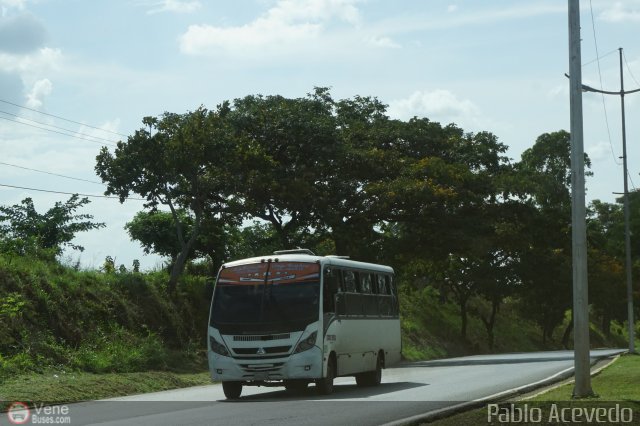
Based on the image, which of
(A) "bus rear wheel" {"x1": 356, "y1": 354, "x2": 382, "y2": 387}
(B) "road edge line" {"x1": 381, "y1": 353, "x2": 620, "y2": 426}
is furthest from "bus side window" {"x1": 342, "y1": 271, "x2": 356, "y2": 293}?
(B) "road edge line" {"x1": 381, "y1": 353, "x2": 620, "y2": 426}

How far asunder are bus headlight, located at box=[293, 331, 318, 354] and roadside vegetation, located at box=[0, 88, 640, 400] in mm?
3249

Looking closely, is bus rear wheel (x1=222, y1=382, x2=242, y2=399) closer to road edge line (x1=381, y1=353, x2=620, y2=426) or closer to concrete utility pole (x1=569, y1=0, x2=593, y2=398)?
road edge line (x1=381, y1=353, x2=620, y2=426)

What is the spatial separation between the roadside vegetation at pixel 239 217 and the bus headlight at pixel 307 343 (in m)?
3.25

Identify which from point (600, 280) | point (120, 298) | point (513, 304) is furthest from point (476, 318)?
point (120, 298)

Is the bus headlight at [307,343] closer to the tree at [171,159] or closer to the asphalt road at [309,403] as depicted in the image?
the asphalt road at [309,403]

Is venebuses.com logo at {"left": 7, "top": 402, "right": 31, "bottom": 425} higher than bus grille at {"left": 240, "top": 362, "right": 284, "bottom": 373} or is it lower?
lower

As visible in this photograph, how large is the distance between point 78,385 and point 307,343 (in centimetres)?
518

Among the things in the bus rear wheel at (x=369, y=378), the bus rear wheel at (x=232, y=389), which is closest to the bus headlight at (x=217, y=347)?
the bus rear wheel at (x=232, y=389)

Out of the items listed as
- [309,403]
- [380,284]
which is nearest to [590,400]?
[309,403]

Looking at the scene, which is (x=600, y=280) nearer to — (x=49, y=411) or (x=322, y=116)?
(x=322, y=116)

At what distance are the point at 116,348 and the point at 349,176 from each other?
1535 centimetres

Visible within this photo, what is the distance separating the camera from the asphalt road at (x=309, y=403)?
51.9 feet

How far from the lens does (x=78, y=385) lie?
72.5ft

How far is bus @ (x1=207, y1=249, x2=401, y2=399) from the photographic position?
21.3 meters
